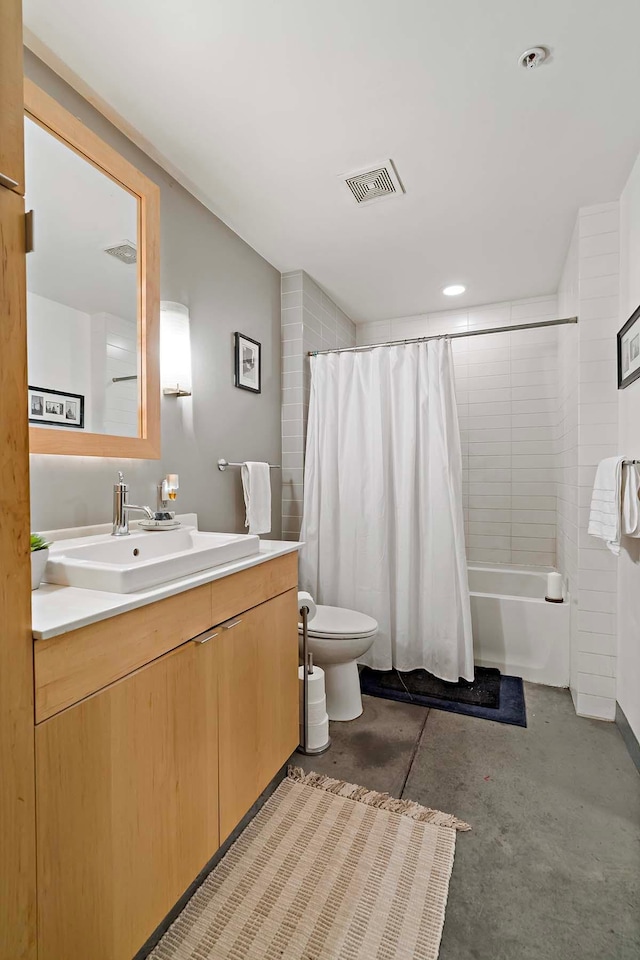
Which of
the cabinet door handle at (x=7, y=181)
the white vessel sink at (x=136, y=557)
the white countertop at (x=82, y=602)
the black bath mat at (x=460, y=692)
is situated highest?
the cabinet door handle at (x=7, y=181)

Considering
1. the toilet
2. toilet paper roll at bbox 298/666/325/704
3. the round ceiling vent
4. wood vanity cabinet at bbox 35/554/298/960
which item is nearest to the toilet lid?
the toilet

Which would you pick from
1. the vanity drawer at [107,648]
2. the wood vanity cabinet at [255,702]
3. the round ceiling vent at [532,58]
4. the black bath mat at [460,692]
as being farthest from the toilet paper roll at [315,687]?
the round ceiling vent at [532,58]

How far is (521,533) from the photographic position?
11.1 feet

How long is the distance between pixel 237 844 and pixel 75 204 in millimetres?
2041

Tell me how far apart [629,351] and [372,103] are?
1.32 m

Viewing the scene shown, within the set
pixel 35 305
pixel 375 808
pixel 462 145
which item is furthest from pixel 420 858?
pixel 462 145

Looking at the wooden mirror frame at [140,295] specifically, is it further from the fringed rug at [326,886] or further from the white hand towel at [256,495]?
the fringed rug at [326,886]

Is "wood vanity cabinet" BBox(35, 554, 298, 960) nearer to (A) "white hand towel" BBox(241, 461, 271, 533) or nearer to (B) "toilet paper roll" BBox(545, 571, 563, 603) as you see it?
(A) "white hand towel" BBox(241, 461, 271, 533)

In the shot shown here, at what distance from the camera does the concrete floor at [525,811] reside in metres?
1.15

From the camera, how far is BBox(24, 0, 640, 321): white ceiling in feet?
4.17

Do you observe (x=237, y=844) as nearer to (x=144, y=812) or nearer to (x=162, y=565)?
(x=144, y=812)

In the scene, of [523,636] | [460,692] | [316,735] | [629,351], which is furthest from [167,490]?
[523,636]

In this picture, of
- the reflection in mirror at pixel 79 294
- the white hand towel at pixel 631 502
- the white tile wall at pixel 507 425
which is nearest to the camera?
the reflection in mirror at pixel 79 294

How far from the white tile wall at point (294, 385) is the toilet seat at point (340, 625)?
0.65 m
